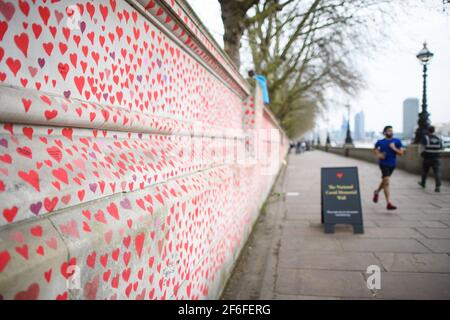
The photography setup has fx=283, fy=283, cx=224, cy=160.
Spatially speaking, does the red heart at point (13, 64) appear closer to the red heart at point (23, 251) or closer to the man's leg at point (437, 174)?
the red heart at point (23, 251)

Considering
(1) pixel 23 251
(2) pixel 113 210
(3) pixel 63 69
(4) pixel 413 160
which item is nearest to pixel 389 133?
(4) pixel 413 160

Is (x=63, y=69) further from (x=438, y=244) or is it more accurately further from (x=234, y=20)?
(x=234, y=20)

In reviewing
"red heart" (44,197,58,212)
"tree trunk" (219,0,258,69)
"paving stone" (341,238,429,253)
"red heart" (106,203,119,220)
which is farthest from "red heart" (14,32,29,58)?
"tree trunk" (219,0,258,69)

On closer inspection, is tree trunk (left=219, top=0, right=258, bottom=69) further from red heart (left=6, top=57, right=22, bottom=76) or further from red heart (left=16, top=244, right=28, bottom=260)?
red heart (left=16, top=244, right=28, bottom=260)

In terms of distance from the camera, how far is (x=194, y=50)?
8.64 feet

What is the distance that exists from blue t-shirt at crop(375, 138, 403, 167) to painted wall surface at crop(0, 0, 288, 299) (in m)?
5.40

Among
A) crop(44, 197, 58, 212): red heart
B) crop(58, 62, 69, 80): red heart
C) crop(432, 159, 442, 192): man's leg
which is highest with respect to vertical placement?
crop(58, 62, 69, 80): red heart

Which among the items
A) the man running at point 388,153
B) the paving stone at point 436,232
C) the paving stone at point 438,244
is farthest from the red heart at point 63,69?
the man running at point 388,153

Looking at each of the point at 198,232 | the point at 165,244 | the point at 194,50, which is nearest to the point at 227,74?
the point at 194,50

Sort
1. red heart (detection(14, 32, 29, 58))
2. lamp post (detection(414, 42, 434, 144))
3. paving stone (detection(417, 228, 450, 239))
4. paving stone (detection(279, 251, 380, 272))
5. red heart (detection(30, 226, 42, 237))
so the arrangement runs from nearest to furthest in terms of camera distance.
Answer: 1. red heart (detection(30, 226, 42, 237))
2. red heart (detection(14, 32, 29, 58))
3. paving stone (detection(279, 251, 380, 272))
4. paving stone (detection(417, 228, 450, 239))
5. lamp post (detection(414, 42, 434, 144))

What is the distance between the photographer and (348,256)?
13.0ft

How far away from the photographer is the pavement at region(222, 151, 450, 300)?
10.0 feet

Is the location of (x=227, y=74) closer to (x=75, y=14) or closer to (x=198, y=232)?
(x=198, y=232)

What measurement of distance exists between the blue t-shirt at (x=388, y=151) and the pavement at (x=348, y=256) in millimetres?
1069
